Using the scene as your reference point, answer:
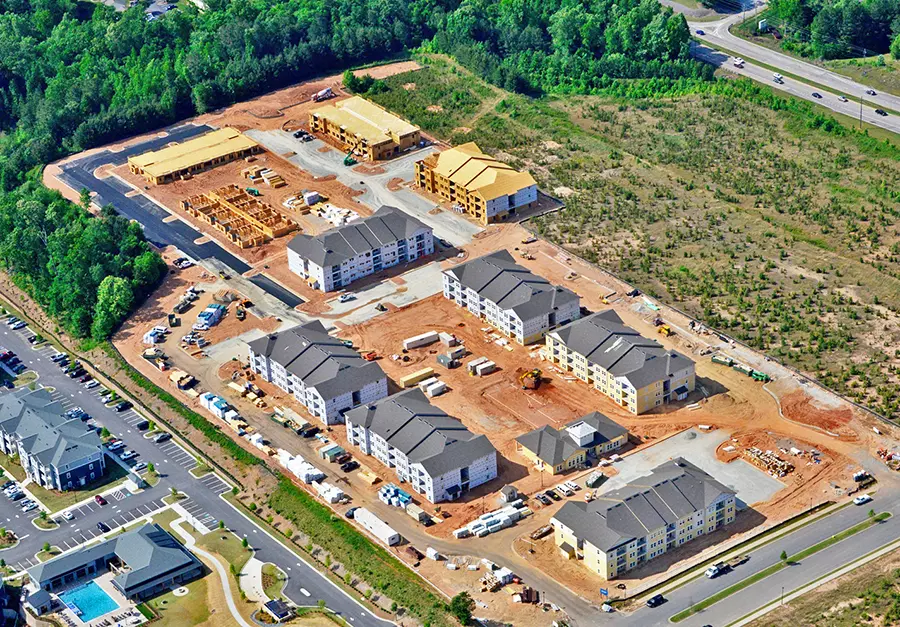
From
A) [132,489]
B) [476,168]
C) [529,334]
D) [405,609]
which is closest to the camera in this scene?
[405,609]

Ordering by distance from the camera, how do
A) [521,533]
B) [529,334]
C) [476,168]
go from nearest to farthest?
[521,533], [529,334], [476,168]

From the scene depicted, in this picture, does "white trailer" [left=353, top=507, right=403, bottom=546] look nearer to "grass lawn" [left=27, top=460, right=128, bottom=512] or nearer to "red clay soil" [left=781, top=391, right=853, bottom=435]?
"grass lawn" [left=27, top=460, right=128, bottom=512]

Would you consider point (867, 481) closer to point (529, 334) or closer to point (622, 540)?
point (622, 540)

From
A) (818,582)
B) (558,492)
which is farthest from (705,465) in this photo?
(818,582)

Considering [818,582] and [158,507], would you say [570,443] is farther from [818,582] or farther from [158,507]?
[158,507]

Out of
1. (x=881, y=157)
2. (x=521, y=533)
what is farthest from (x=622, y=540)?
(x=881, y=157)

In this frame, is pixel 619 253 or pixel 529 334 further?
pixel 619 253
